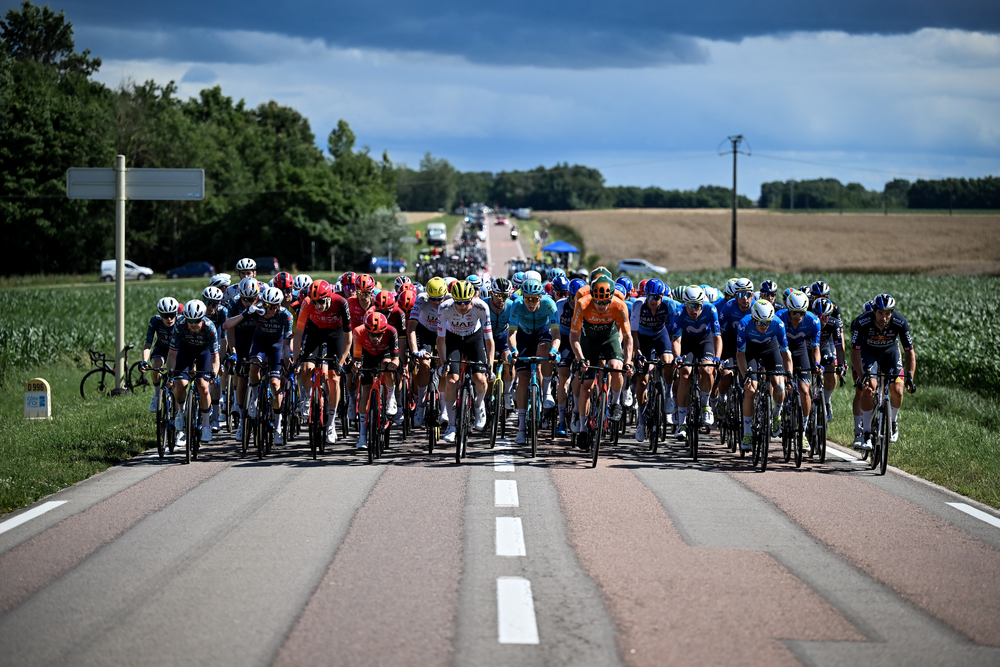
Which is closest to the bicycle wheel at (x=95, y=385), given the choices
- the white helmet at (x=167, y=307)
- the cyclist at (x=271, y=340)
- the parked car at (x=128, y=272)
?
the white helmet at (x=167, y=307)

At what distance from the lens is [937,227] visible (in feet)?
319

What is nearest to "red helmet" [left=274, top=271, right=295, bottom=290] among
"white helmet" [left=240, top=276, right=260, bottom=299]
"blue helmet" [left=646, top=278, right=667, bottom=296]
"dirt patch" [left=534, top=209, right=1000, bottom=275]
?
"white helmet" [left=240, top=276, right=260, bottom=299]

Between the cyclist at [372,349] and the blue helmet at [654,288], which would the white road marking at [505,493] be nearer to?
the cyclist at [372,349]

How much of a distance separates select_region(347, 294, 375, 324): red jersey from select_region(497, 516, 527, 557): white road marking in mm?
4767

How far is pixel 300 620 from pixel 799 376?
7.63 meters

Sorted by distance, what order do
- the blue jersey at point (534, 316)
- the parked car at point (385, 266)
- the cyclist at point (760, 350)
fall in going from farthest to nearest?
the parked car at point (385, 266) → the blue jersey at point (534, 316) → the cyclist at point (760, 350)

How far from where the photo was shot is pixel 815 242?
9625 cm

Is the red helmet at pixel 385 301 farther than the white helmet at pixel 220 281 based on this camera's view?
No

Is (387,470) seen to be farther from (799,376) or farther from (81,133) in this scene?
(81,133)

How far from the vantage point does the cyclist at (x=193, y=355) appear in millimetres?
11445

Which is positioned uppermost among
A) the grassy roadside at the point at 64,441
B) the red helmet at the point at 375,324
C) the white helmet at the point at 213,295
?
the white helmet at the point at 213,295

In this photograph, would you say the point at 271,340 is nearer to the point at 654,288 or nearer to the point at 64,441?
the point at 64,441

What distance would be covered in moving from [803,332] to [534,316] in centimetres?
329

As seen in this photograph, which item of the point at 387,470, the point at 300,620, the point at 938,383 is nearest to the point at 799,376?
the point at 387,470
